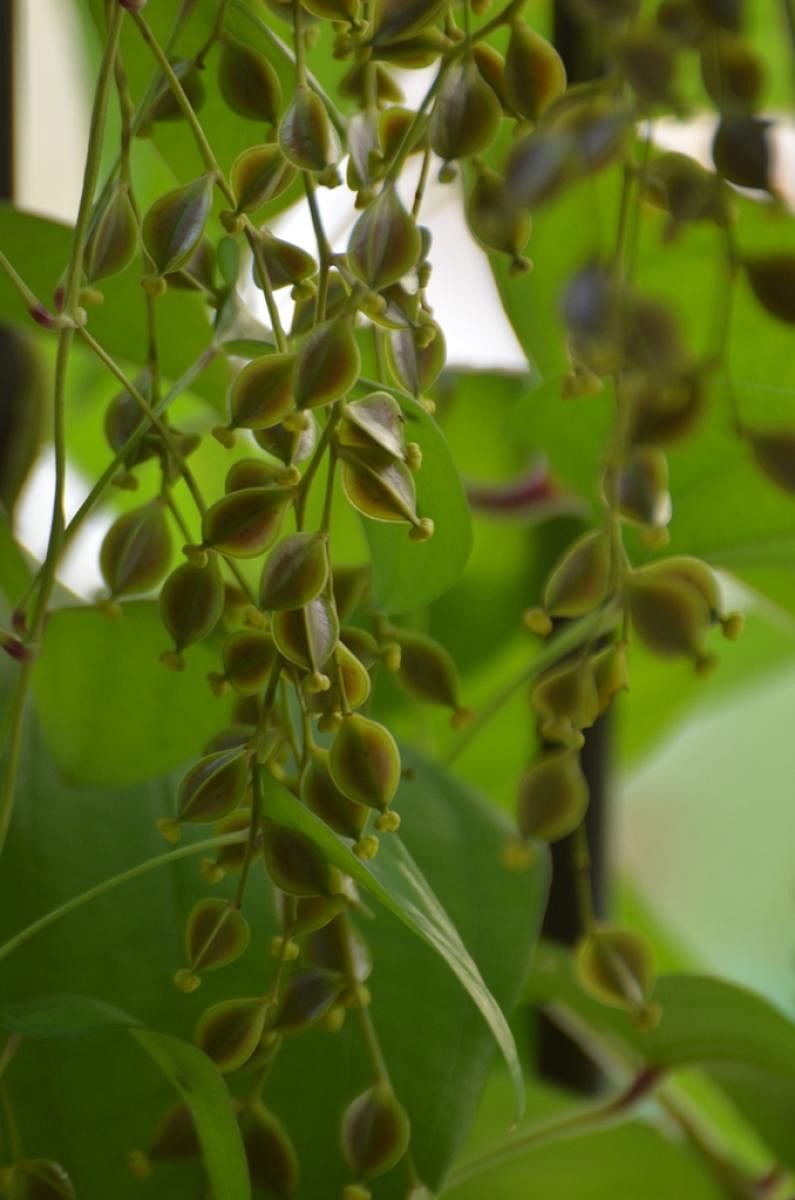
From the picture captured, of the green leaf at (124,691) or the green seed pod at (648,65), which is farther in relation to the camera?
the green leaf at (124,691)

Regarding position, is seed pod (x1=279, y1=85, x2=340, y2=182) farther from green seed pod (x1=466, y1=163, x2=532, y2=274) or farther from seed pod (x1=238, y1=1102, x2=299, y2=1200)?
seed pod (x1=238, y1=1102, x2=299, y2=1200)

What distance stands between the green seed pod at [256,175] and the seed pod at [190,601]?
52mm

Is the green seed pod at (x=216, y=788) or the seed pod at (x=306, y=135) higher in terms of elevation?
the seed pod at (x=306, y=135)

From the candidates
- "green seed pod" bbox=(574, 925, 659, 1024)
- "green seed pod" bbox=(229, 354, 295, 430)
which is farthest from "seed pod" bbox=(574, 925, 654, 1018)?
"green seed pod" bbox=(229, 354, 295, 430)

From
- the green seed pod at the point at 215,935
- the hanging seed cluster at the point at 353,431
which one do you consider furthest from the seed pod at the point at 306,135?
the green seed pod at the point at 215,935

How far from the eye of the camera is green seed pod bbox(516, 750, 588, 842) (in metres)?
0.20

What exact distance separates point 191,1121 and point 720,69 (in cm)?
17

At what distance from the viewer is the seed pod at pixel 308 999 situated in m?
0.19

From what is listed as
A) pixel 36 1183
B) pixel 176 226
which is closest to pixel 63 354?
pixel 176 226

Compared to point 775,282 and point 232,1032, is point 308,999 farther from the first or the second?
point 775,282

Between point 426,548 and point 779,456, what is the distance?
69 millimetres

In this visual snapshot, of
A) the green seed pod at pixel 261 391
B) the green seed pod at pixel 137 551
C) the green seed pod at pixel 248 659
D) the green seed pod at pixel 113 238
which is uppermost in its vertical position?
the green seed pod at pixel 113 238

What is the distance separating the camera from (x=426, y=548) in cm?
21

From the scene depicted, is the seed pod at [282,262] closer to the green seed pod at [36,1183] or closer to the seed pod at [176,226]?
the seed pod at [176,226]
